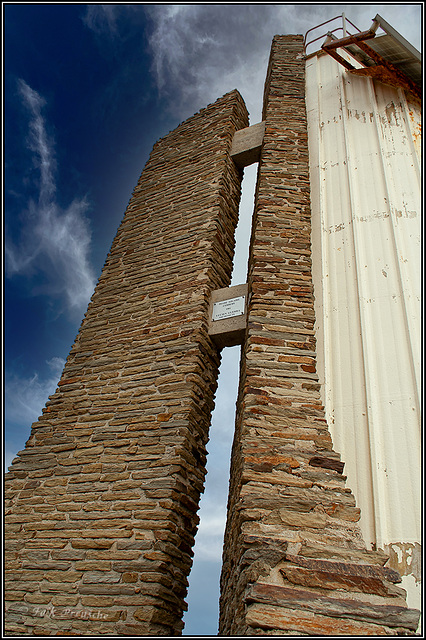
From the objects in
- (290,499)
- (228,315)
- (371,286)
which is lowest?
(290,499)

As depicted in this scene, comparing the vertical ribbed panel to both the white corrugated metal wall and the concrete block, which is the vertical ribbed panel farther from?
the concrete block

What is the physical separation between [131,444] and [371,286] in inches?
115

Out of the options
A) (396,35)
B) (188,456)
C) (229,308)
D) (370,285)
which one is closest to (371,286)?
(370,285)

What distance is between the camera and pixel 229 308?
4750 mm

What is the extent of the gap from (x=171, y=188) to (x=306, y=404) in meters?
4.50

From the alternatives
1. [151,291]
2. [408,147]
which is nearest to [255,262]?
[151,291]

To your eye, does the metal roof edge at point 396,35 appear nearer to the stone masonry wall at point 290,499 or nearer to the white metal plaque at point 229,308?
the stone masonry wall at point 290,499

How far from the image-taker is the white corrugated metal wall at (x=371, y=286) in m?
3.34

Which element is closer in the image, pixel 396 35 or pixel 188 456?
pixel 188 456

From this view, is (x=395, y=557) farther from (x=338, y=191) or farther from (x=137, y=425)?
(x=338, y=191)

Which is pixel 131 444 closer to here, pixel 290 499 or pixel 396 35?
pixel 290 499

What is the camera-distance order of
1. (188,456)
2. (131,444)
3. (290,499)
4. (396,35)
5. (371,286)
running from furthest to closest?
(396,35)
(371,286)
(131,444)
(188,456)
(290,499)

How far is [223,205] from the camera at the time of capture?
231 inches

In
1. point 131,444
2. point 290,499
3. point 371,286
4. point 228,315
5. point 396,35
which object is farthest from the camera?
point 396,35
